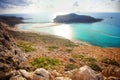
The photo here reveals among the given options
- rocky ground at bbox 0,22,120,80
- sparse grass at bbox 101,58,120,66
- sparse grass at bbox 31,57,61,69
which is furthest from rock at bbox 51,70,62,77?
sparse grass at bbox 101,58,120,66

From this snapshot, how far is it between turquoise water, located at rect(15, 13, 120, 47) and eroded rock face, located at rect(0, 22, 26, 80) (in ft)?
1.30

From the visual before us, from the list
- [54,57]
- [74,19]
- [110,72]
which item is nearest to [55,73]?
[54,57]

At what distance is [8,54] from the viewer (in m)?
4.26

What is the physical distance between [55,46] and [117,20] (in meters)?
1.63

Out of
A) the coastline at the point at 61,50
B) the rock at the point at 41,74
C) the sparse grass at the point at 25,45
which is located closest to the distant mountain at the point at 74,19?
the coastline at the point at 61,50

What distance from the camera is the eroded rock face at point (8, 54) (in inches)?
158

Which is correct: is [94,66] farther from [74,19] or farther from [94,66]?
[74,19]

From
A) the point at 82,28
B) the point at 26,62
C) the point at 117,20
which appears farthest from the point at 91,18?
the point at 26,62

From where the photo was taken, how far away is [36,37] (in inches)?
189

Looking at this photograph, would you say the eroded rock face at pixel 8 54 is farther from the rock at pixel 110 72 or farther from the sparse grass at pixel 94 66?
the rock at pixel 110 72

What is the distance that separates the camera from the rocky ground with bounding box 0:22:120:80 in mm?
4129

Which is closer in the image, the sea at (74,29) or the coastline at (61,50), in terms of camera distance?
the coastline at (61,50)

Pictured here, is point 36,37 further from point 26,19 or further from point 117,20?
point 117,20

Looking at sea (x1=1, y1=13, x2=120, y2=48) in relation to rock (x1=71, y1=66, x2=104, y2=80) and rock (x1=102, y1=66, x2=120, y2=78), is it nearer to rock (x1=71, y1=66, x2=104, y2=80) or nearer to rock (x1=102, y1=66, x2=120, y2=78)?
rock (x1=102, y1=66, x2=120, y2=78)
